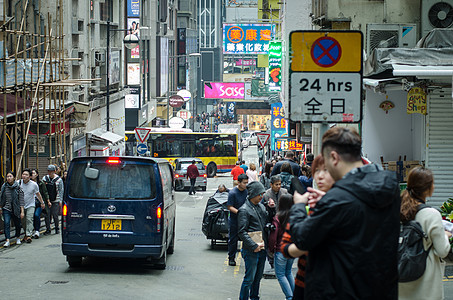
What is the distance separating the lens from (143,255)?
12625mm

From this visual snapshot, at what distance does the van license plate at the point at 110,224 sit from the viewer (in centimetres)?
1257

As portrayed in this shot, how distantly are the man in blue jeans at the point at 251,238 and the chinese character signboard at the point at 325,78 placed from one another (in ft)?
10.3

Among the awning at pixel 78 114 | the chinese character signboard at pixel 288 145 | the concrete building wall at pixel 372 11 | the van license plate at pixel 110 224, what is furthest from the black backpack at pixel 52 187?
the chinese character signboard at pixel 288 145

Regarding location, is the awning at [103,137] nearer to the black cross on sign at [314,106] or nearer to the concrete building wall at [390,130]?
the concrete building wall at [390,130]

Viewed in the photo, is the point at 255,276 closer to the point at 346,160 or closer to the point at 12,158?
the point at 346,160

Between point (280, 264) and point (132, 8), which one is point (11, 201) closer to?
point (280, 264)

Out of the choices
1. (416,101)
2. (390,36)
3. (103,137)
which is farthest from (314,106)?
(103,137)

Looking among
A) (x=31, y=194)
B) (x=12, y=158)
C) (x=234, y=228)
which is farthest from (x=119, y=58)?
(x=234, y=228)

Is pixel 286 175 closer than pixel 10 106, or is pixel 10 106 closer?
pixel 286 175

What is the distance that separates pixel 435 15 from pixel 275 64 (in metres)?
28.3

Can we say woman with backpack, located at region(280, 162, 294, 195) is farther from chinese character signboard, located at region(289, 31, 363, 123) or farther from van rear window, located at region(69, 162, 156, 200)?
chinese character signboard, located at region(289, 31, 363, 123)

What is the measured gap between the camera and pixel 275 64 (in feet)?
165

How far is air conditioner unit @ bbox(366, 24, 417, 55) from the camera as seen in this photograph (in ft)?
73.1

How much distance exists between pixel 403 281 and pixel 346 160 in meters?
2.25
